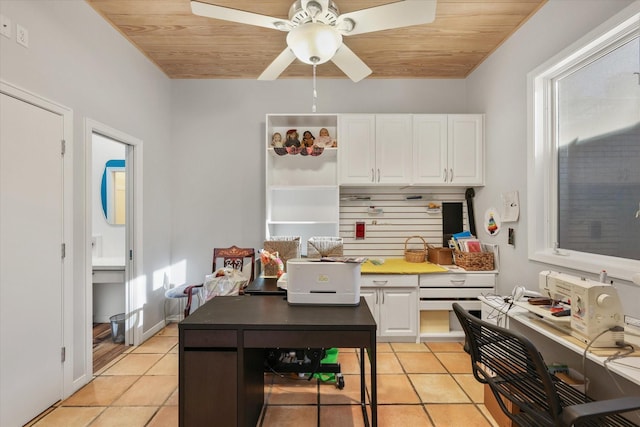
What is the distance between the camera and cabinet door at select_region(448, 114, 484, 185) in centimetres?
355

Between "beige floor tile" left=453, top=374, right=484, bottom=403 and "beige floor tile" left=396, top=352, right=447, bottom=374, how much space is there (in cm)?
16

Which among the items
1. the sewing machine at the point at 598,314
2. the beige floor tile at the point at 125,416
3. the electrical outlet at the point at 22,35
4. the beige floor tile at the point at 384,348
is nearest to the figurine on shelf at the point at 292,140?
the electrical outlet at the point at 22,35

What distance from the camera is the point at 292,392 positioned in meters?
2.45

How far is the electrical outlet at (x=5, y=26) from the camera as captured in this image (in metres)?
1.87

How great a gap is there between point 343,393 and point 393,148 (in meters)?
2.52

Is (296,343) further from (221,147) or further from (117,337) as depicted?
(221,147)

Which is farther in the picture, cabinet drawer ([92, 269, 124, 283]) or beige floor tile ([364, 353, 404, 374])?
cabinet drawer ([92, 269, 124, 283])

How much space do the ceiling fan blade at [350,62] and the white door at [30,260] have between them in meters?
2.12

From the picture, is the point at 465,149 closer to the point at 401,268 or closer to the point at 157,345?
the point at 401,268

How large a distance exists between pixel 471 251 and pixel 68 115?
387cm

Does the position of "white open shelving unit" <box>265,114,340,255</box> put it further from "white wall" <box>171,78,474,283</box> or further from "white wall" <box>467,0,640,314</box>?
"white wall" <box>467,0,640,314</box>

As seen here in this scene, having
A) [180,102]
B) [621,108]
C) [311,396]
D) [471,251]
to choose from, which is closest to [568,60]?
[621,108]

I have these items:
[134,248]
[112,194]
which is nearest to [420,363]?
[134,248]

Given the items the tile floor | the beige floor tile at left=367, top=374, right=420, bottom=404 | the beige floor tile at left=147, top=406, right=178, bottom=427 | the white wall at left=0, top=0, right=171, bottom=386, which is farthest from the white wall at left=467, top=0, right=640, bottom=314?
the white wall at left=0, top=0, right=171, bottom=386
